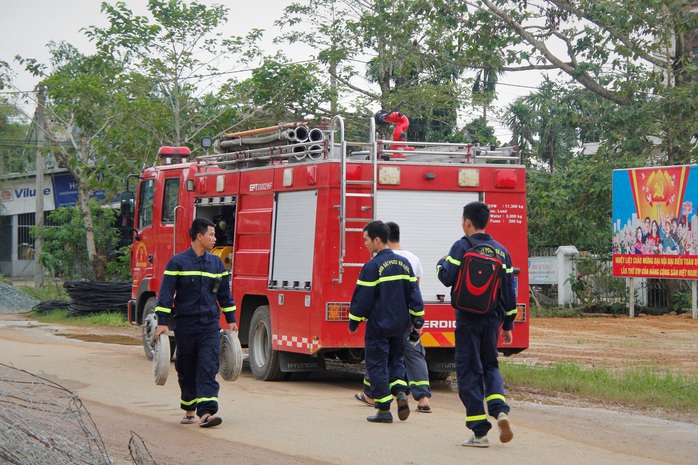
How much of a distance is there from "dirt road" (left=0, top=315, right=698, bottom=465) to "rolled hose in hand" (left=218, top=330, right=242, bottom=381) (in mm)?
463

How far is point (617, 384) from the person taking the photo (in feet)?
40.0

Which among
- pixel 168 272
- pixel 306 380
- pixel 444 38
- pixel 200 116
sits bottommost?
pixel 306 380

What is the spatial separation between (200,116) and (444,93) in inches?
329

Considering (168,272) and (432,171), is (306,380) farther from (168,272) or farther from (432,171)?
(168,272)

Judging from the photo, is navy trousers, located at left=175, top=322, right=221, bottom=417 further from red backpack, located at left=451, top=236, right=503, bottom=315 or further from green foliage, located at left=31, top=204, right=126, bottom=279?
green foliage, located at left=31, top=204, right=126, bottom=279

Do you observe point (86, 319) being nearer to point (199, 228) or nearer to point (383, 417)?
point (199, 228)

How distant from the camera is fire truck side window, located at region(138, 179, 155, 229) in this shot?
53.2 ft

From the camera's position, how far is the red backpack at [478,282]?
325 inches

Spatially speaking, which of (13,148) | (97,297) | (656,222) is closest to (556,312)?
(656,222)

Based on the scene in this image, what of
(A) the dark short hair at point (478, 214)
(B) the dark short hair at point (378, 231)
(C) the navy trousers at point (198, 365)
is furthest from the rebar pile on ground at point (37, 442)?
(B) the dark short hair at point (378, 231)

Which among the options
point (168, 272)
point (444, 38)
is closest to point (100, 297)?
point (444, 38)

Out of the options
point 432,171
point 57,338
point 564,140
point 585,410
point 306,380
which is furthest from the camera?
point 564,140

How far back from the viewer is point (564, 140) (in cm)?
4709

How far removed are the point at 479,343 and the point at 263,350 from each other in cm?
566
